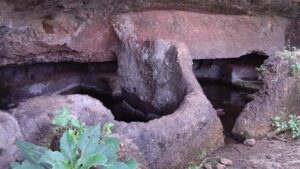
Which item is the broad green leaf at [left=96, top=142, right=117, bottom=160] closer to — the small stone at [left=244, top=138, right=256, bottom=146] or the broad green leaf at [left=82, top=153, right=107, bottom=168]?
the broad green leaf at [left=82, top=153, right=107, bottom=168]

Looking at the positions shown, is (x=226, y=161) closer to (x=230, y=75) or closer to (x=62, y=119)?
(x=62, y=119)

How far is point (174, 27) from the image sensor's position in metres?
4.57

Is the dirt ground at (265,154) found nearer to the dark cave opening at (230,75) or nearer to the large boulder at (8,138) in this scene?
the large boulder at (8,138)

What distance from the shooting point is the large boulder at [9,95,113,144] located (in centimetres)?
246

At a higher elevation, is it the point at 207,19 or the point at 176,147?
the point at 207,19

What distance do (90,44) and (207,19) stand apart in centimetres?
126

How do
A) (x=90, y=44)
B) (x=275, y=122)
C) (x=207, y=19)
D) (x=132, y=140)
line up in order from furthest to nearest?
(x=207, y=19), (x=90, y=44), (x=275, y=122), (x=132, y=140)

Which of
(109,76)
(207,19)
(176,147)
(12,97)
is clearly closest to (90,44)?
(109,76)

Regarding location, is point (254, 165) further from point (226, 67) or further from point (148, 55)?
point (226, 67)

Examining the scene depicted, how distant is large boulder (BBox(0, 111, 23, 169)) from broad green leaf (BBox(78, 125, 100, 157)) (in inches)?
22.3

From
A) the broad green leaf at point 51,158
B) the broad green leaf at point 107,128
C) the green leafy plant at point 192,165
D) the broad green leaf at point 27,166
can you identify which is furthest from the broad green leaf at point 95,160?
the green leafy plant at point 192,165

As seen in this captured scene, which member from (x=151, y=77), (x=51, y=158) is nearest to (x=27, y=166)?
(x=51, y=158)

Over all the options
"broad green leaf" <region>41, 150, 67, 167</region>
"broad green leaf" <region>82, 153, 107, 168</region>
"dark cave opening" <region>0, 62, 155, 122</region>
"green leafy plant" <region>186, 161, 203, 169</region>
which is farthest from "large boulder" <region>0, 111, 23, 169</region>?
"dark cave opening" <region>0, 62, 155, 122</region>

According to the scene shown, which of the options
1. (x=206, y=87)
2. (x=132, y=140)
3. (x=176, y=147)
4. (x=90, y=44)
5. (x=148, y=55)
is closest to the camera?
(x=132, y=140)
